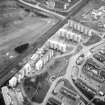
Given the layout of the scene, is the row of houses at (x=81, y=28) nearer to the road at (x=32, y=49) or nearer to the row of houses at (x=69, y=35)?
the row of houses at (x=69, y=35)

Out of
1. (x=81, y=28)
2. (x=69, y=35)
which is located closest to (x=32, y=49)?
(x=69, y=35)

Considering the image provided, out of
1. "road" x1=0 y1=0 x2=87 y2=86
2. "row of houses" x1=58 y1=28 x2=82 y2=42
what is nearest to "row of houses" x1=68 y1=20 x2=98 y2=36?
"row of houses" x1=58 y1=28 x2=82 y2=42

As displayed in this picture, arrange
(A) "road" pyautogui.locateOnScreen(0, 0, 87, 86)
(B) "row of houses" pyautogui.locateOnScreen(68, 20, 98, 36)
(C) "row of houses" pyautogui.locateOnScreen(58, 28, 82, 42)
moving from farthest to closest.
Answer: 1. (B) "row of houses" pyautogui.locateOnScreen(68, 20, 98, 36)
2. (C) "row of houses" pyautogui.locateOnScreen(58, 28, 82, 42)
3. (A) "road" pyautogui.locateOnScreen(0, 0, 87, 86)

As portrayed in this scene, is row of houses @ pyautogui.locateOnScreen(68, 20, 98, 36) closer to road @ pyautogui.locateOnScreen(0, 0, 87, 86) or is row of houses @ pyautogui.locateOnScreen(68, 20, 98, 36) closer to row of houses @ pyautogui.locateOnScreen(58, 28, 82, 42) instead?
row of houses @ pyautogui.locateOnScreen(58, 28, 82, 42)

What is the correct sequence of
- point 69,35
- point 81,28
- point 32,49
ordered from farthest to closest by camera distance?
point 81,28
point 69,35
point 32,49

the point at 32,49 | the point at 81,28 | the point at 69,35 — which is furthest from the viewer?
the point at 81,28

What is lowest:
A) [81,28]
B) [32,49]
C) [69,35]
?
[32,49]

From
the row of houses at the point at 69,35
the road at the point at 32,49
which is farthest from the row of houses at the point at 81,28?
the road at the point at 32,49

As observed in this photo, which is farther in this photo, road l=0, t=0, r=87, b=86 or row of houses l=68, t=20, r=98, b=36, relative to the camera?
row of houses l=68, t=20, r=98, b=36

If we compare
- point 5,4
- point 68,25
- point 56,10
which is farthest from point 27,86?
point 5,4

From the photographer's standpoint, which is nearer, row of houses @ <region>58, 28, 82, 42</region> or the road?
the road

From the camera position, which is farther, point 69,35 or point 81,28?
point 81,28

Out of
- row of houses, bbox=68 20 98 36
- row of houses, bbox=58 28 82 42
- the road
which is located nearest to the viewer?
the road

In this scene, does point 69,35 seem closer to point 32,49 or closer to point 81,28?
point 81,28
